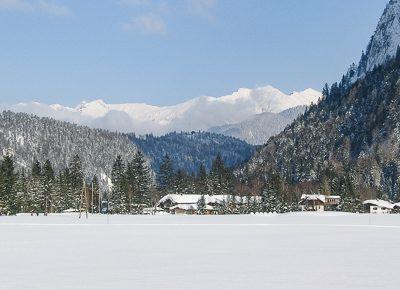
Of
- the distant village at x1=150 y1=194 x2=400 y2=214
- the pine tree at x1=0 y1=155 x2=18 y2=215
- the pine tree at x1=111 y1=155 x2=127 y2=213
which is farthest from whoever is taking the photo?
the distant village at x1=150 y1=194 x2=400 y2=214

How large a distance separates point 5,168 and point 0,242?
89238 millimetres

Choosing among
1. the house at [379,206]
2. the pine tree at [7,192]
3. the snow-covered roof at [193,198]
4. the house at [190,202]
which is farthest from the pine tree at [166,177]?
the pine tree at [7,192]

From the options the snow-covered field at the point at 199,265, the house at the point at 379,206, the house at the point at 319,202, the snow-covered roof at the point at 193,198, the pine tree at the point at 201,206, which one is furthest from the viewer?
the house at the point at 379,206

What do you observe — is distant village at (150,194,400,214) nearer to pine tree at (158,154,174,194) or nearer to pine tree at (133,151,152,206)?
pine tree at (133,151,152,206)

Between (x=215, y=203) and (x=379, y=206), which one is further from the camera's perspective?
(x=379, y=206)

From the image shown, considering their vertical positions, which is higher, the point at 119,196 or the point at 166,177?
the point at 166,177

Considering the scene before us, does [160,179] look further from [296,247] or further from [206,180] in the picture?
[296,247]

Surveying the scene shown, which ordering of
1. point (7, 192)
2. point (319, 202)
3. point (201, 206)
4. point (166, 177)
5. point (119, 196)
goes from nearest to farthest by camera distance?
1. point (7, 192)
2. point (119, 196)
3. point (201, 206)
4. point (166, 177)
5. point (319, 202)

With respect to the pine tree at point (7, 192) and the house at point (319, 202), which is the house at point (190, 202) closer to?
the house at point (319, 202)

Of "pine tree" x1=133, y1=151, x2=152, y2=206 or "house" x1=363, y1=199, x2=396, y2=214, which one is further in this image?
"house" x1=363, y1=199, x2=396, y2=214

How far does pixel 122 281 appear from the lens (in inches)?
836

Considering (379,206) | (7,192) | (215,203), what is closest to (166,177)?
(215,203)

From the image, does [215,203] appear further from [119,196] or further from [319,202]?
[319,202]

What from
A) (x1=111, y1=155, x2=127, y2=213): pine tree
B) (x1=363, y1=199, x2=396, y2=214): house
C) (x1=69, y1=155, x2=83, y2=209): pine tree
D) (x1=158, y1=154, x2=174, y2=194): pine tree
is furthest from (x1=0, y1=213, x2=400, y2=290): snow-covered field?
(x1=363, y1=199, x2=396, y2=214): house
